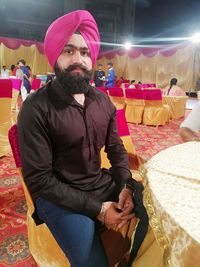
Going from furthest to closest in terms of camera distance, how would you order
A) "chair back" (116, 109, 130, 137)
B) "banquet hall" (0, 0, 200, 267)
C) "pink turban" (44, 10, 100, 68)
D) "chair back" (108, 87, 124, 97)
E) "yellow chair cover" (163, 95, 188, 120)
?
"yellow chair cover" (163, 95, 188, 120)
"chair back" (108, 87, 124, 97)
"chair back" (116, 109, 130, 137)
"pink turban" (44, 10, 100, 68)
"banquet hall" (0, 0, 200, 267)

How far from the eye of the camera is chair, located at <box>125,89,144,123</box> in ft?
20.5

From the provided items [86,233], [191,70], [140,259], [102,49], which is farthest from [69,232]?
[102,49]

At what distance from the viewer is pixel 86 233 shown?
1.12 meters

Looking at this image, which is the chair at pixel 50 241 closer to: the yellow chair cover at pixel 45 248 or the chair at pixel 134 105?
the yellow chair cover at pixel 45 248

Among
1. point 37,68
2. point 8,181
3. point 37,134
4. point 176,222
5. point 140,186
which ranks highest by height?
point 37,68

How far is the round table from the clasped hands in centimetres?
20

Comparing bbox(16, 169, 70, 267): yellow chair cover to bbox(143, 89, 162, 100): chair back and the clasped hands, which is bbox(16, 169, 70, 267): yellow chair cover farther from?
bbox(143, 89, 162, 100): chair back

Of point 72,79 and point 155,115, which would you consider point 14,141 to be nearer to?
point 72,79

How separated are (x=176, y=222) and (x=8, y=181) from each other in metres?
2.40

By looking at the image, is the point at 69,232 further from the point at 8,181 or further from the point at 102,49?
the point at 102,49

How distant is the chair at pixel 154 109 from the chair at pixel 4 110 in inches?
141

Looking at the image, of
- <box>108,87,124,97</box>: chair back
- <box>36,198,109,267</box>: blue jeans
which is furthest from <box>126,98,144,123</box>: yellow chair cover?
<box>36,198,109,267</box>: blue jeans

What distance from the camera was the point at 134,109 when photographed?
20.8ft

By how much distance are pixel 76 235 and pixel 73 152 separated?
382 mm
